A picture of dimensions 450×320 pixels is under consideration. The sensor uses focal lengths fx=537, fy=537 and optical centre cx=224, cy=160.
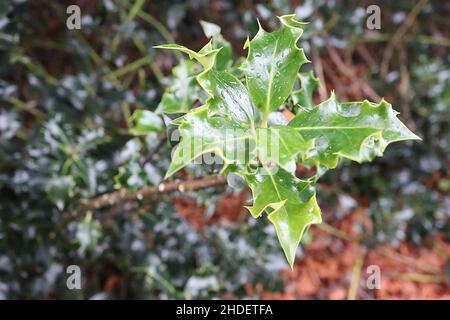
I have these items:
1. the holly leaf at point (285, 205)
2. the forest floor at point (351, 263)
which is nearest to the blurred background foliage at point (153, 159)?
the forest floor at point (351, 263)

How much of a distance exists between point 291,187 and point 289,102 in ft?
0.76

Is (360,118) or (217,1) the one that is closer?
(360,118)

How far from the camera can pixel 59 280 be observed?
1.43 metres

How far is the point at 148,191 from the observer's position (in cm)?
112

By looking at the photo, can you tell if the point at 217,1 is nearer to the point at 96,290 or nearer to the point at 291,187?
the point at 96,290

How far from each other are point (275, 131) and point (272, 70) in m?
0.13

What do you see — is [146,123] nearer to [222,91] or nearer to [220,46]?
[220,46]

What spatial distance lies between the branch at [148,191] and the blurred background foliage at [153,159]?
0.02m

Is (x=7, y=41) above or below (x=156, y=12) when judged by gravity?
below

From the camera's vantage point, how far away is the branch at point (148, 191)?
1002 millimetres

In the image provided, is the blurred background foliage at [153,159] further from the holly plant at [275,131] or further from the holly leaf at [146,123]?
the holly plant at [275,131]

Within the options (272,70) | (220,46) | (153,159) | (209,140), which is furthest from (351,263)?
(209,140)
